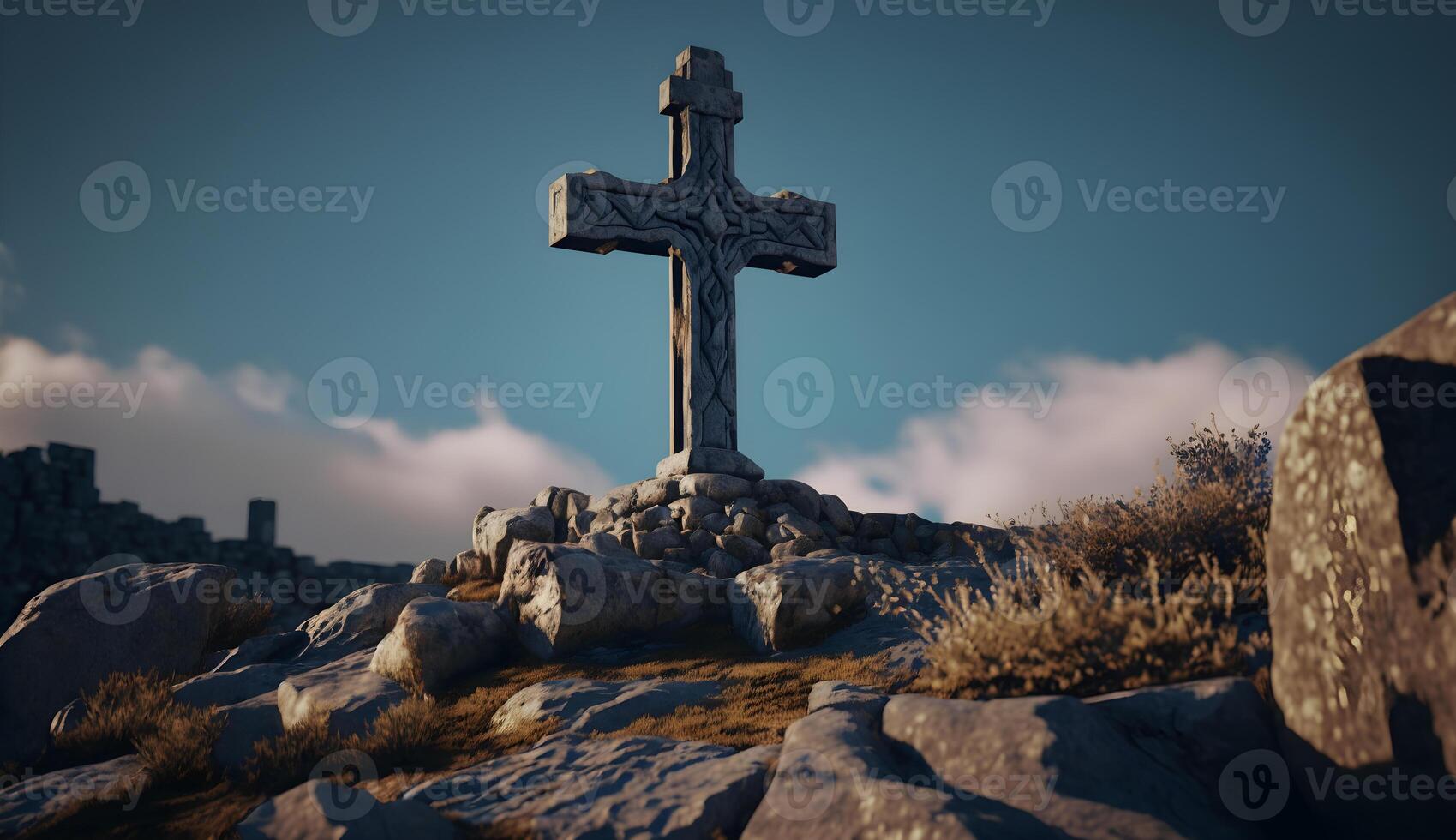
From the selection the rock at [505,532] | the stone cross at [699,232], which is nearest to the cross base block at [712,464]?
the stone cross at [699,232]

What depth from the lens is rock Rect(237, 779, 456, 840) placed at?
480 centimetres

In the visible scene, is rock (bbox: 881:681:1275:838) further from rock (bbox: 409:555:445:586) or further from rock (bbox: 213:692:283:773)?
rock (bbox: 409:555:445:586)

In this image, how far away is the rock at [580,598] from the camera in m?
8.52

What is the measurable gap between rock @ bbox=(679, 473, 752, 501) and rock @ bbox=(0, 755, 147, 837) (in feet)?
19.2

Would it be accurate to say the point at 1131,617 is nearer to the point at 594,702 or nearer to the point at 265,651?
the point at 594,702

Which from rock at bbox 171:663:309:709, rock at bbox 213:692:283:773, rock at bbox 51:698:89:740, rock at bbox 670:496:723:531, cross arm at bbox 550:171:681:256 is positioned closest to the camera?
rock at bbox 213:692:283:773

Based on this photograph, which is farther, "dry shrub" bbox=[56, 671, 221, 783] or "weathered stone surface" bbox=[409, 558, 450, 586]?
"weathered stone surface" bbox=[409, 558, 450, 586]

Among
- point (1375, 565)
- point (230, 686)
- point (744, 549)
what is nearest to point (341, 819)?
point (230, 686)

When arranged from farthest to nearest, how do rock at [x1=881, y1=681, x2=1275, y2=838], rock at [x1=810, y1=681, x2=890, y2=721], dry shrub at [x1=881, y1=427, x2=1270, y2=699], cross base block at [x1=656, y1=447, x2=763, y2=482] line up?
cross base block at [x1=656, y1=447, x2=763, y2=482]
rock at [x1=810, y1=681, x2=890, y2=721]
dry shrub at [x1=881, y1=427, x2=1270, y2=699]
rock at [x1=881, y1=681, x2=1275, y2=838]

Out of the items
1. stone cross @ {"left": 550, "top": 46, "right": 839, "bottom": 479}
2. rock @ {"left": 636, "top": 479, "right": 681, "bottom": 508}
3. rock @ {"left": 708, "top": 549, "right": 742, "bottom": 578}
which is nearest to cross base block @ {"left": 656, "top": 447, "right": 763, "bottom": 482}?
stone cross @ {"left": 550, "top": 46, "right": 839, "bottom": 479}

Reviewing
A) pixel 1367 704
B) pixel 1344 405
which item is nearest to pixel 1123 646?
pixel 1367 704

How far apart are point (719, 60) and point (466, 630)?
26.3 feet

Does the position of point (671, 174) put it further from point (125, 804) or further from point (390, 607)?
point (125, 804)

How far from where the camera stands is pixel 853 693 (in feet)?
19.9
